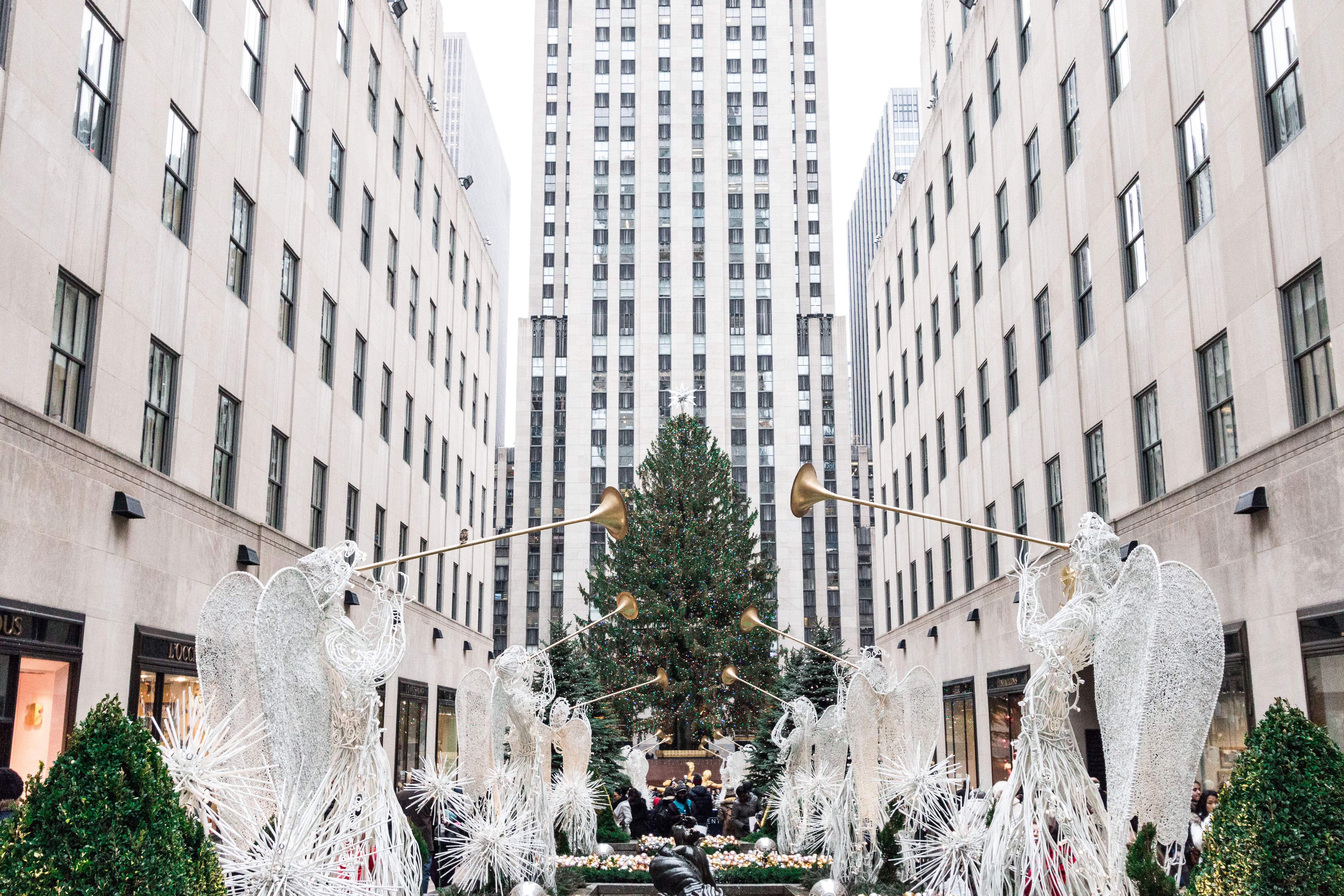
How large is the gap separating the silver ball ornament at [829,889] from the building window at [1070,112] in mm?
15726

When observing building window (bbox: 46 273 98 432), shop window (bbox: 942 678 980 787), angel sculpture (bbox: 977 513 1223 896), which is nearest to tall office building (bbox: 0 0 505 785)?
building window (bbox: 46 273 98 432)

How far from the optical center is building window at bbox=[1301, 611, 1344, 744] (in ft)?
45.7

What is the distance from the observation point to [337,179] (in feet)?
88.9

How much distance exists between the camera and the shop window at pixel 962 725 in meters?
31.3

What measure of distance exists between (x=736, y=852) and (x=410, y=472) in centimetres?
1572

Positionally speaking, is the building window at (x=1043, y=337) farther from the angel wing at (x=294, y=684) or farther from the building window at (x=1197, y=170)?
the angel wing at (x=294, y=684)

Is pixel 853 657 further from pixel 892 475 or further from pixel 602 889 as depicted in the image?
pixel 602 889

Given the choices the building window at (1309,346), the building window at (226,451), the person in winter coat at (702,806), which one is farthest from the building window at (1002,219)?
the building window at (226,451)

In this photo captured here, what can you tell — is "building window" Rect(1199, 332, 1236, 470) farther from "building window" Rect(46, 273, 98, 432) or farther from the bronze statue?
"building window" Rect(46, 273, 98, 432)

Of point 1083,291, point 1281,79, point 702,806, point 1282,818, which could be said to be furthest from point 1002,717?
point 1282,818

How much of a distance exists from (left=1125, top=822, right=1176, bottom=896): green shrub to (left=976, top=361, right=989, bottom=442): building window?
21628 mm

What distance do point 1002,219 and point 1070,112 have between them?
5.11 m

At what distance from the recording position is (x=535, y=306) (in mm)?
89250

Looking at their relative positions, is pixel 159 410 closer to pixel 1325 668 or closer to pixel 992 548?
pixel 1325 668
